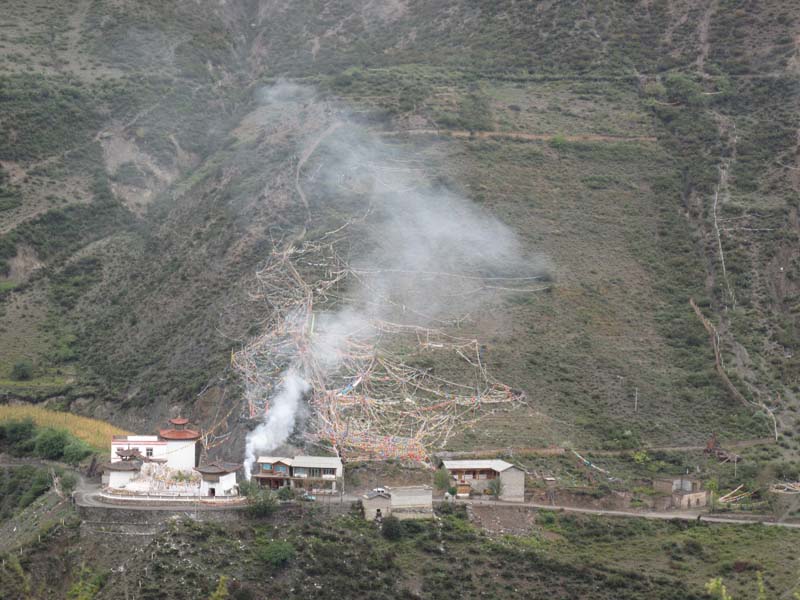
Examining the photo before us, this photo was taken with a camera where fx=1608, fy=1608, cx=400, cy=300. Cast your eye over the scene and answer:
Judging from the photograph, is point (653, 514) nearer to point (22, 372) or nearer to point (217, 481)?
point (217, 481)

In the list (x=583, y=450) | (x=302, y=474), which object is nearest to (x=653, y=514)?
(x=583, y=450)

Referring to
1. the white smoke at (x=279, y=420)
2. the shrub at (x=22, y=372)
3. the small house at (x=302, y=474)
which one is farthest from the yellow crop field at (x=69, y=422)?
the small house at (x=302, y=474)

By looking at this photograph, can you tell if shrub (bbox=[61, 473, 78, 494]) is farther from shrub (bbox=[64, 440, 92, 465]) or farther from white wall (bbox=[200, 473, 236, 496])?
white wall (bbox=[200, 473, 236, 496])

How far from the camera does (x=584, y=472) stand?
212 feet

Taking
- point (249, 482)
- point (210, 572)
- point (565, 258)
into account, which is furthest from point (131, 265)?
point (210, 572)

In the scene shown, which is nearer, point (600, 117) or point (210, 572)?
point (210, 572)

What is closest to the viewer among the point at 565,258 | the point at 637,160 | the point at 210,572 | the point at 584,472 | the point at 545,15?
the point at 210,572

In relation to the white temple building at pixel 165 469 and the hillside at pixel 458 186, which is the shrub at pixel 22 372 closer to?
the hillside at pixel 458 186

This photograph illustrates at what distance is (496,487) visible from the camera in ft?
202

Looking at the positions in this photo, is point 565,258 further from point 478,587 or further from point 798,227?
point 478,587

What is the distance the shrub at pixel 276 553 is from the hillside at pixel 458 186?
9123 millimetres

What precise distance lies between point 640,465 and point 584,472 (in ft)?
9.91

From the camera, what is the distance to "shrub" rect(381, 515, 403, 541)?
5800 centimetres

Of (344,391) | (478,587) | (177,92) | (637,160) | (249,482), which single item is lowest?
(478,587)
